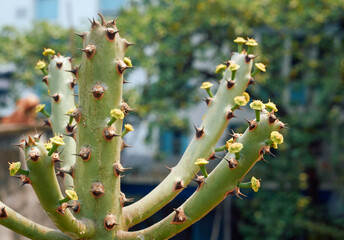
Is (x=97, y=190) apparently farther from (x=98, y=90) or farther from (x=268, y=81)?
(x=268, y=81)

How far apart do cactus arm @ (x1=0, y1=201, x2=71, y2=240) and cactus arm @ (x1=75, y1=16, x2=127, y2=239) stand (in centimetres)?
9

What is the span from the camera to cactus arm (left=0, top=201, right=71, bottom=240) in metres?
0.96

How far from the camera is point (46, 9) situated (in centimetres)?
1426

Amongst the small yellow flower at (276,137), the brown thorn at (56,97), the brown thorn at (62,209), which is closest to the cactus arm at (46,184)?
the brown thorn at (62,209)

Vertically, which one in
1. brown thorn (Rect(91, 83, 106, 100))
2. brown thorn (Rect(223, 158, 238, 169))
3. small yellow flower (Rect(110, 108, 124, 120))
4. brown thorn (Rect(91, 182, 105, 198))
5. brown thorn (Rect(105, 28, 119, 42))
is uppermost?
brown thorn (Rect(105, 28, 119, 42))

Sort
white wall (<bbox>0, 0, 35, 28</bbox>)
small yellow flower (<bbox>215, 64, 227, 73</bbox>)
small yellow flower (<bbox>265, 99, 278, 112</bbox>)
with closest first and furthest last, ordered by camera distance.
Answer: small yellow flower (<bbox>265, 99, 278, 112</bbox>), small yellow flower (<bbox>215, 64, 227, 73</bbox>), white wall (<bbox>0, 0, 35, 28</bbox>)

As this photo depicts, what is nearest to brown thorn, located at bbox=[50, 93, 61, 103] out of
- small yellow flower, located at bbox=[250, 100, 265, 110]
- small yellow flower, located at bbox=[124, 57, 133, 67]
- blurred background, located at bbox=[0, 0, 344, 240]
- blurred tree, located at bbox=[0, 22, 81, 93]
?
small yellow flower, located at bbox=[124, 57, 133, 67]

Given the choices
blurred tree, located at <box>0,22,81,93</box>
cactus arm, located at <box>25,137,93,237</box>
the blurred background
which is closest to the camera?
cactus arm, located at <box>25,137,93,237</box>

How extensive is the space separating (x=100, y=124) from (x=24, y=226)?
0.30 metres

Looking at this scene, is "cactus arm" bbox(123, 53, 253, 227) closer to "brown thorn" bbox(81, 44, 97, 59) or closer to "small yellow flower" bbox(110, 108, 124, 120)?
"small yellow flower" bbox(110, 108, 124, 120)

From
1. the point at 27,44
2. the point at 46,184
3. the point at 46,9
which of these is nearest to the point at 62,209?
the point at 46,184

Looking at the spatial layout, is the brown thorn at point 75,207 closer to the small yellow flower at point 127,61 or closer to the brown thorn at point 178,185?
the brown thorn at point 178,185

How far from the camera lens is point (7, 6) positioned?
14.2 meters

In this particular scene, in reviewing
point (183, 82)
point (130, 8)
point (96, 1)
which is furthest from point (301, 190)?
point (96, 1)
